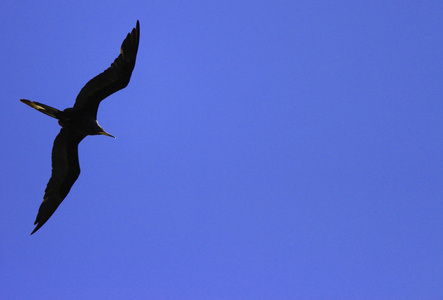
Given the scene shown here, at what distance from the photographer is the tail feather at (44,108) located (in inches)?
499

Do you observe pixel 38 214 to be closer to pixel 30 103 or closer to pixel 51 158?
pixel 51 158

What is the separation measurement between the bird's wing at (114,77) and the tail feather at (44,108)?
0.65m

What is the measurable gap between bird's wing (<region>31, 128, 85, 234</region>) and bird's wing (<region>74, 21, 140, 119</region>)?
1.37 metres

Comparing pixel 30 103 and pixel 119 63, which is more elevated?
pixel 119 63

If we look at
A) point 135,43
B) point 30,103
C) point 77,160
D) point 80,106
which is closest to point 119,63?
point 135,43

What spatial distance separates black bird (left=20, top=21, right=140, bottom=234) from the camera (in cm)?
1277

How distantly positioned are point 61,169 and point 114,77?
386 centimetres

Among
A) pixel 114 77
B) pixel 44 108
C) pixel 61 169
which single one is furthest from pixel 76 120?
pixel 114 77

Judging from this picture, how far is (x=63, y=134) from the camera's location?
14.0m

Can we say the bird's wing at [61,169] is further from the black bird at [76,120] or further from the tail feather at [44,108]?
the tail feather at [44,108]

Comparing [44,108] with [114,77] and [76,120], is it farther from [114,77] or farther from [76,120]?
[114,77]

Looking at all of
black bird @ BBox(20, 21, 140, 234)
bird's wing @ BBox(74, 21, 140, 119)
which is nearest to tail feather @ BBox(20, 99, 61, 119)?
black bird @ BBox(20, 21, 140, 234)

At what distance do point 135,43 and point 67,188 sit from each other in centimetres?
552

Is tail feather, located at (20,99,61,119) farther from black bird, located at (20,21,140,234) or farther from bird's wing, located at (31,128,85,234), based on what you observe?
bird's wing, located at (31,128,85,234)
